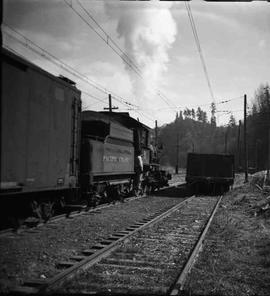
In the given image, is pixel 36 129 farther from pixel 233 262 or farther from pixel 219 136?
pixel 219 136

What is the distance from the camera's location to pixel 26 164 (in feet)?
25.8

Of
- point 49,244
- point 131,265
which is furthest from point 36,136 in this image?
point 131,265

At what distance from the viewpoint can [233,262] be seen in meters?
7.32

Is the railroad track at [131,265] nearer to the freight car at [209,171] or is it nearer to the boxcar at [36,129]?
the boxcar at [36,129]

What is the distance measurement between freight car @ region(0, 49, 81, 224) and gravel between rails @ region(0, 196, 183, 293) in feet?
2.22

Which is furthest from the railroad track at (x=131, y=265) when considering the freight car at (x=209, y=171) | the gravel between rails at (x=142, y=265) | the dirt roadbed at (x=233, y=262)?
the freight car at (x=209, y=171)

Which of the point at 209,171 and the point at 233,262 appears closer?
the point at 233,262

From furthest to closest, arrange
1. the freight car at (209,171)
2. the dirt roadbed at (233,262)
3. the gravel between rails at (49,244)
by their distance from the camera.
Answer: the freight car at (209,171)
the gravel between rails at (49,244)
the dirt roadbed at (233,262)

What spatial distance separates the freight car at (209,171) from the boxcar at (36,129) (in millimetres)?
16295

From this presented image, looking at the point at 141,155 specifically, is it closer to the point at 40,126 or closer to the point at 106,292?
the point at 40,126

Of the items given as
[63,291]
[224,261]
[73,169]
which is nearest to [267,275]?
[224,261]

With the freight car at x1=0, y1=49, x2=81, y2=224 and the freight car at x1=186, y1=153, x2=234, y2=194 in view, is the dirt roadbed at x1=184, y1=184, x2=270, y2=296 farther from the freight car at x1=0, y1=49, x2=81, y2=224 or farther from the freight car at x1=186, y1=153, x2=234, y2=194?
the freight car at x1=186, y1=153, x2=234, y2=194

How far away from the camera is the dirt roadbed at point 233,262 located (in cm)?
581

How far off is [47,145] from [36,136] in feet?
2.18
